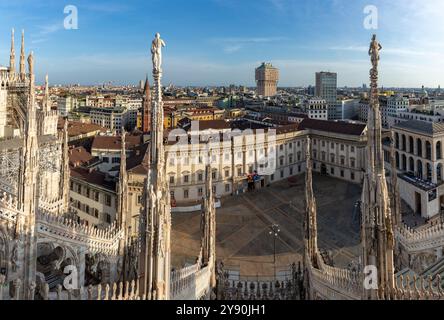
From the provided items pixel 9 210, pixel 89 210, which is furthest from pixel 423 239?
pixel 89 210

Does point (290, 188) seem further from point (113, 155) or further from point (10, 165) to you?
point (10, 165)

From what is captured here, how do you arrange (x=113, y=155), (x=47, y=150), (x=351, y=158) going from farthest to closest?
(x=351, y=158) < (x=113, y=155) < (x=47, y=150)

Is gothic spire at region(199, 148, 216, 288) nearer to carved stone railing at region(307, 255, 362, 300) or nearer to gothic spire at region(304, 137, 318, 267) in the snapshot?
gothic spire at region(304, 137, 318, 267)

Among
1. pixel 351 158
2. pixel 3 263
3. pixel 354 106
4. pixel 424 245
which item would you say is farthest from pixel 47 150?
pixel 354 106

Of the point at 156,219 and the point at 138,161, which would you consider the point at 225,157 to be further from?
the point at 156,219

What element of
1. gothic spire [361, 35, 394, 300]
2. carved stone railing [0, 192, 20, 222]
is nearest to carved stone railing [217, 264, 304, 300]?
gothic spire [361, 35, 394, 300]
